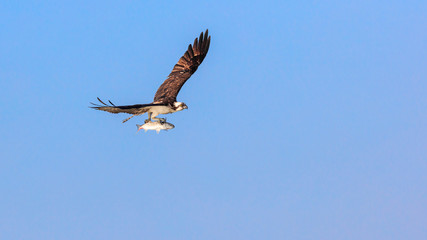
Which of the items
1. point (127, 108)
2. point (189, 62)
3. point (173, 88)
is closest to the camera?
point (127, 108)

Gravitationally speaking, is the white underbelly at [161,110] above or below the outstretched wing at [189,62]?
below

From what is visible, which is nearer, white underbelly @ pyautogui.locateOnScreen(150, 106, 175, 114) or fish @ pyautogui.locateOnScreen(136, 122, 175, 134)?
white underbelly @ pyautogui.locateOnScreen(150, 106, 175, 114)

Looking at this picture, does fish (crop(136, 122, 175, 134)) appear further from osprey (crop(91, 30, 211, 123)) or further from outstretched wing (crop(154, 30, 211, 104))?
outstretched wing (crop(154, 30, 211, 104))

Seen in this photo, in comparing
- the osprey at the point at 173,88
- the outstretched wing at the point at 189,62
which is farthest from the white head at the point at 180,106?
the outstretched wing at the point at 189,62

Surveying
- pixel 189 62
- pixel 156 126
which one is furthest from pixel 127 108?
pixel 189 62

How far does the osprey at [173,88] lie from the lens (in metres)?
39.2

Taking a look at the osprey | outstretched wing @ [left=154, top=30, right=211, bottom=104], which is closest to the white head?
the osprey

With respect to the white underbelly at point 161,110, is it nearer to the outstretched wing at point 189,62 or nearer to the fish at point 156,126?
the fish at point 156,126

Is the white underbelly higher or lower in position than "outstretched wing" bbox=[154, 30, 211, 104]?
lower

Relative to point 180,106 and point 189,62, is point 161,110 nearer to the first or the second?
point 180,106

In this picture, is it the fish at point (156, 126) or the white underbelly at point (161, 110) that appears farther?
the fish at point (156, 126)

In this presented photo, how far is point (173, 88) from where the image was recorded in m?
46.2

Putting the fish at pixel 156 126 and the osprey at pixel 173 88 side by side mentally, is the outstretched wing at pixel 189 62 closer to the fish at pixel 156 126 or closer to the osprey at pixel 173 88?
the osprey at pixel 173 88

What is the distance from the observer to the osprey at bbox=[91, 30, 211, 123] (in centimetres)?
3919
